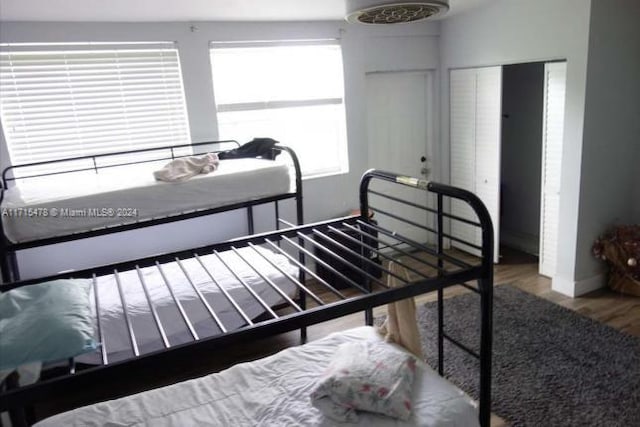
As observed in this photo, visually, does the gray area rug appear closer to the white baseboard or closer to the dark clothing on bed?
the white baseboard

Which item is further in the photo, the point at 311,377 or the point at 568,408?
the point at 568,408

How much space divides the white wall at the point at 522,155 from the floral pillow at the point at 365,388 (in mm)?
3362

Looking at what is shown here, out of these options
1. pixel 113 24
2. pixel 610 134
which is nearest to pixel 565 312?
pixel 610 134

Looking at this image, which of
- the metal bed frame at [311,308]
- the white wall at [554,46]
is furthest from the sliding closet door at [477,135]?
the metal bed frame at [311,308]

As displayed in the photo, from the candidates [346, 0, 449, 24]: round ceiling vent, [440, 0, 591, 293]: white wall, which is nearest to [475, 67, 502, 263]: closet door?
[440, 0, 591, 293]: white wall

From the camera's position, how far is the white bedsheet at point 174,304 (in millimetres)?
2500

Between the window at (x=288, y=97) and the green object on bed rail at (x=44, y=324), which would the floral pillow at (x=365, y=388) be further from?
the window at (x=288, y=97)

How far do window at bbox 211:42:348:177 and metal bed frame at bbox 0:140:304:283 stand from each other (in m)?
0.34

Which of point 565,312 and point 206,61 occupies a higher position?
point 206,61

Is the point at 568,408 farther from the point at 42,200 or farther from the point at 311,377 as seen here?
the point at 42,200

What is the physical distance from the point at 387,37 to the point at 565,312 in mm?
2735

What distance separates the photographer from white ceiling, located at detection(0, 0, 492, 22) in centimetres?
266

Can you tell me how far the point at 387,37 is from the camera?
4.25m

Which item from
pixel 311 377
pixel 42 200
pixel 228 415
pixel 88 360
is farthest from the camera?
pixel 88 360
